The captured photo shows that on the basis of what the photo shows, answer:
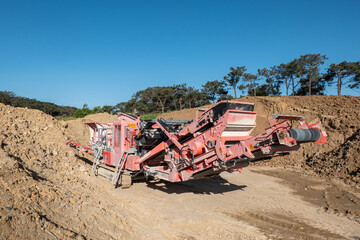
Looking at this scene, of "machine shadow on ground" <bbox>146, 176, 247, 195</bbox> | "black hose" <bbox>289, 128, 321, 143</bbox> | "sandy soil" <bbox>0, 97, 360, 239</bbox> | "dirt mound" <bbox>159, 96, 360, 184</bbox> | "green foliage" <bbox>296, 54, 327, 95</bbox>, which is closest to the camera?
"sandy soil" <bbox>0, 97, 360, 239</bbox>

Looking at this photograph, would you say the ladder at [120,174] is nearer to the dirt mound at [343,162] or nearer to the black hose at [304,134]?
the black hose at [304,134]

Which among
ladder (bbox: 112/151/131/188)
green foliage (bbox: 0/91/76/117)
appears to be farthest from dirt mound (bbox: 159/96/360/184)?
green foliage (bbox: 0/91/76/117)

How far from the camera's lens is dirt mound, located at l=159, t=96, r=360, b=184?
13820 millimetres

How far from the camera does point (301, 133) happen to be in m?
5.16

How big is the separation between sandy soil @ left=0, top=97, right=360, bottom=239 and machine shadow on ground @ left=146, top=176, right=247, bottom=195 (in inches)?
1.4

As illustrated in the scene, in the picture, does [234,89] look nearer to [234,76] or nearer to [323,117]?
[234,76]

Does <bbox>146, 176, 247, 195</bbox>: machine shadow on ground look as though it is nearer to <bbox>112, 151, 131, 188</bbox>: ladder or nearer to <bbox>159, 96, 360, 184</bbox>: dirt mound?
<bbox>112, 151, 131, 188</bbox>: ladder

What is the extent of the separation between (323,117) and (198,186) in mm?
11548

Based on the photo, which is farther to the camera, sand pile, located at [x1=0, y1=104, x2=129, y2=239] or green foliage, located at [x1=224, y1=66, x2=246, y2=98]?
green foliage, located at [x1=224, y1=66, x2=246, y2=98]

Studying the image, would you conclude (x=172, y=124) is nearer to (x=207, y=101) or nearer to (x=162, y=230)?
(x=162, y=230)

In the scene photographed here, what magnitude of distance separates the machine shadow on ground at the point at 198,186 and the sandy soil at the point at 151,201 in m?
0.04

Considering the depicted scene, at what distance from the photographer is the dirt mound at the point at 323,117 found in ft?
45.3

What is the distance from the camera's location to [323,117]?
1605cm

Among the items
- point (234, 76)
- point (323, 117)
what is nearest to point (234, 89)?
point (234, 76)
